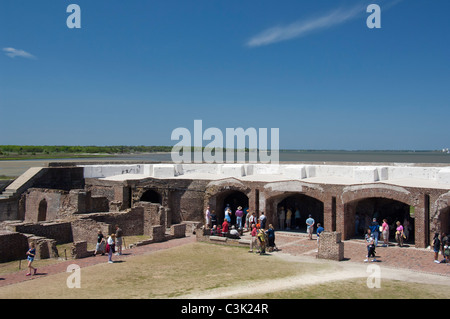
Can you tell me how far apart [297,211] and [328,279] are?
9106mm

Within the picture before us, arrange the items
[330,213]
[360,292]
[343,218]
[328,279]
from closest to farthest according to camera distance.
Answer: [360,292] → [328,279] → [343,218] → [330,213]

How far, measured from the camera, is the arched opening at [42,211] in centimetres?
2317

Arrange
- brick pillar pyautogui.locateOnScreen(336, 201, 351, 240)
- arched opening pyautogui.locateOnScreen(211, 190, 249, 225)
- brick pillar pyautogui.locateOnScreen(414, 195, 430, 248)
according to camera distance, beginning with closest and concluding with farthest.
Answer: brick pillar pyautogui.locateOnScreen(414, 195, 430, 248) → brick pillar pyautogui.locateOnScreen(336, 201, 351, 240) → arched opening pyautogui.locateOnScreen(211, 190, 249, 225)

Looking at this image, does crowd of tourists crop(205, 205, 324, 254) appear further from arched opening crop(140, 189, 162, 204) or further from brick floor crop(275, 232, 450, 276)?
arched opening crop(140, 189, 162, 204)

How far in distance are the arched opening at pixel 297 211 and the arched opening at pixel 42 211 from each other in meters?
13.5

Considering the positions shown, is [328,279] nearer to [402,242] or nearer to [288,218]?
[402,242]

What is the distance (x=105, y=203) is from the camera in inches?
922

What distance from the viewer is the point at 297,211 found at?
20.6 meters

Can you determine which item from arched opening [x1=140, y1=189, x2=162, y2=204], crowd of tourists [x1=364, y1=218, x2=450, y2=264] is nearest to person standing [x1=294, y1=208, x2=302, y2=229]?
crowd of tourists [x1=364, y1=218, x2=450, y2=264]

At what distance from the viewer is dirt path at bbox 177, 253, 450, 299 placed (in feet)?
34.4

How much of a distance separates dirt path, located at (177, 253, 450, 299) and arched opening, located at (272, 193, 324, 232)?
280 inches

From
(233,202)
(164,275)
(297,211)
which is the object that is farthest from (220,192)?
(164,275)

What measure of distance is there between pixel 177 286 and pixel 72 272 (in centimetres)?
402
